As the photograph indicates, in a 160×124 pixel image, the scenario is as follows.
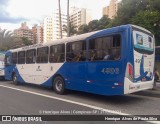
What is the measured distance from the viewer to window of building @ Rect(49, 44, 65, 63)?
1208cm

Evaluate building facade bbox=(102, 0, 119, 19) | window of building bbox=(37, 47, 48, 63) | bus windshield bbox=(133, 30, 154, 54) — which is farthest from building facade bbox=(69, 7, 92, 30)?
bus windshield bbox=(133, 30, 154, 54)

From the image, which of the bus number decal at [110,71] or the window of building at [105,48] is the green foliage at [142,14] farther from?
the bus number decal at [110,71]

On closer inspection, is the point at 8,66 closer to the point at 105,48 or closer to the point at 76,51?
the point at 76,51

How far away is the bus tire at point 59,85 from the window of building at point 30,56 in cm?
265

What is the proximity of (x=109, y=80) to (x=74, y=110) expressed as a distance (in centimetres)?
186

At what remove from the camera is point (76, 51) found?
36.7 ft

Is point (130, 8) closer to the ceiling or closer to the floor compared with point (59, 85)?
closer to the ceiling

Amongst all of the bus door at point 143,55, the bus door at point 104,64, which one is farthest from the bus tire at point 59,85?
the bus door at point 143,55

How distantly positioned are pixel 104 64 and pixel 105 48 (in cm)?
63

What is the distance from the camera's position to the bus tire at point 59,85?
12117mm

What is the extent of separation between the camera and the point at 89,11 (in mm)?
53938

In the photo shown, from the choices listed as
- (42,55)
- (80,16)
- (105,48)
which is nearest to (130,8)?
(80,16)

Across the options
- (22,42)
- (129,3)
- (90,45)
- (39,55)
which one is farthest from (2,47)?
(90,45)

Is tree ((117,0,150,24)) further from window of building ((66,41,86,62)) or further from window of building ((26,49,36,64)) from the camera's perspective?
window of building ((66,41,86,62))
